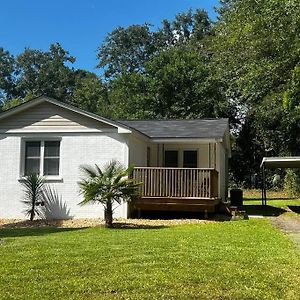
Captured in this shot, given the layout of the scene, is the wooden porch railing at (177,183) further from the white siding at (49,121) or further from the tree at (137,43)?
the tree at (137,43)

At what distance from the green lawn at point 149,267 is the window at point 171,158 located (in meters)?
9.55

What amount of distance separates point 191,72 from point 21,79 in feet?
128

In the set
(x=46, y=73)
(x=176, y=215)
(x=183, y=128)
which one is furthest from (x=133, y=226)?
(x=46, y=73)

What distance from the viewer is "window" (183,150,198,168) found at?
786 inches

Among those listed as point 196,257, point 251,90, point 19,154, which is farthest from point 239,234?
point 251,90

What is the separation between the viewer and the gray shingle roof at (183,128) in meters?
17.7

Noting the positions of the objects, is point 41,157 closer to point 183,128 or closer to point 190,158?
point 183,128

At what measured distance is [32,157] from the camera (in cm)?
1644

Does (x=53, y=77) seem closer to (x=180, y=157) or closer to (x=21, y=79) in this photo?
(x=21, y=79)

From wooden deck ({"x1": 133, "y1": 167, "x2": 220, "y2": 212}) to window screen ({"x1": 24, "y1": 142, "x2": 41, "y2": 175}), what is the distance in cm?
349

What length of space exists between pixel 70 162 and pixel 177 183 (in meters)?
3.77

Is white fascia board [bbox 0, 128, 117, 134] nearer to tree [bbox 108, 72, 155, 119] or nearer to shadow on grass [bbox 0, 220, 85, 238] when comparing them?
shadow on grass [bbox 0, 220, 85, 238]

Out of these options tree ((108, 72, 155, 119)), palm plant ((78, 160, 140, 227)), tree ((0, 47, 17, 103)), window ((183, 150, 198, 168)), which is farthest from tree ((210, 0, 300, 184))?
tree ((0, 47, 17, 103))

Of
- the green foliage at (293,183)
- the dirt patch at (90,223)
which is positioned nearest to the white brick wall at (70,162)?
the dirt patch at (90,223)
